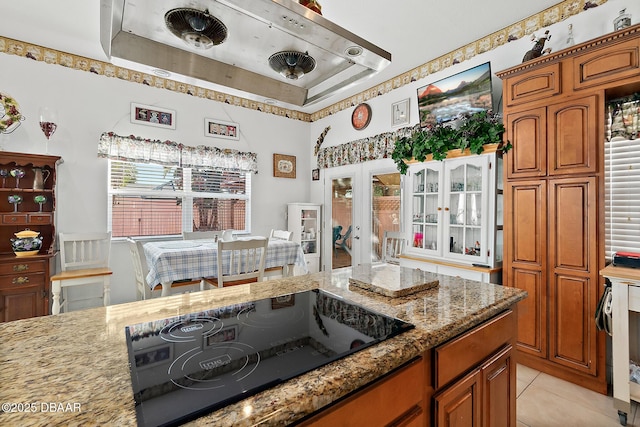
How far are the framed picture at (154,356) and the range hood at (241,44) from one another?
3.08ft

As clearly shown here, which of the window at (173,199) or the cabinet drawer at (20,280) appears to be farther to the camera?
the window at (173,199)

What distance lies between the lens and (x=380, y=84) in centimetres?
416

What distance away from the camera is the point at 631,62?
6.28 feet

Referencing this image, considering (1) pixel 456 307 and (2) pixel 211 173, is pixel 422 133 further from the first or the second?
(2) pixel 211 173

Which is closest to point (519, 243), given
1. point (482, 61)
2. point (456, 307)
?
point (456, 307)

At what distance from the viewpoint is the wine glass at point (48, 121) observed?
3189 mm

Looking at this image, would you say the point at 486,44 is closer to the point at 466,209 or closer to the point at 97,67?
the point at 466,209

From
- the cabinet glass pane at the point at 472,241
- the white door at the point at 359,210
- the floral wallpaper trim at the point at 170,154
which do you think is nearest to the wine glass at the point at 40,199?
the floral wallpaper trim at the point at 170,154

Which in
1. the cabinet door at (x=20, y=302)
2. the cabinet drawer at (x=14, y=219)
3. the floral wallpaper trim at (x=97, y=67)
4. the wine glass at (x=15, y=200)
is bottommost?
the cabinet door at (x=20, y=302)

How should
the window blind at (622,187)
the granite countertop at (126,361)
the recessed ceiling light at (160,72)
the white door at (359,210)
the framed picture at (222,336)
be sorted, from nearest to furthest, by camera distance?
the granite countertop at (126,361), the framed picture at (222,336), the recessed ceiling light at (160,72), the window blind at (622,187), the white door at (359,210)

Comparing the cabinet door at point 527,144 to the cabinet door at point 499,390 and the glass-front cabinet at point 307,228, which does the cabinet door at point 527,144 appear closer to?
the cabinet door at point 499,390

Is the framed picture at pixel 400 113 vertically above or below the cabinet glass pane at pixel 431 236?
above

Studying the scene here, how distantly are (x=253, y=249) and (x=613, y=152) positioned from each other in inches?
121

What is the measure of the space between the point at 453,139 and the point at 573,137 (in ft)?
2.93
